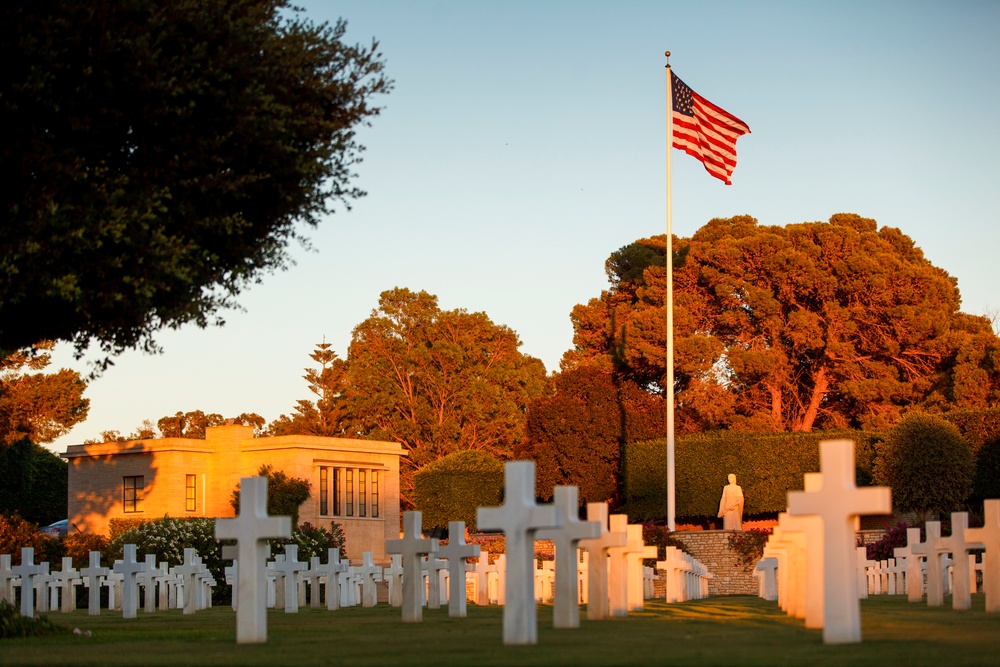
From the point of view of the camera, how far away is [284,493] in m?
50.2

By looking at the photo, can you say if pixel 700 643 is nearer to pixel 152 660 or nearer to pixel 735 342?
pixel 152 660

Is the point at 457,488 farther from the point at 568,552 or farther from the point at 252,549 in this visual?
the point at 252,549

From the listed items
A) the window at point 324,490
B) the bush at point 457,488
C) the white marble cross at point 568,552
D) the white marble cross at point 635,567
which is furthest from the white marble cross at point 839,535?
the bush at point 457,488

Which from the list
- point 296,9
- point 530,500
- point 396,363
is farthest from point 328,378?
point 530,500

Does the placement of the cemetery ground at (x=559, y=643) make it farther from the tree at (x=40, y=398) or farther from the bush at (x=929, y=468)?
the tree at (x=40, y=398)

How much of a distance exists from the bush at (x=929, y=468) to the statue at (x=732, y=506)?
481 cm

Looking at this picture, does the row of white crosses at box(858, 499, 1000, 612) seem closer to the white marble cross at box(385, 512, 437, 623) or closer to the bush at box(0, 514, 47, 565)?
the white marble cross at box(385, 512, 437, 623)

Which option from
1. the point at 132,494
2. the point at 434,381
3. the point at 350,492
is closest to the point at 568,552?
the point at 350,492

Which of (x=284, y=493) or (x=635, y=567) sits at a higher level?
(x=284, y=493)

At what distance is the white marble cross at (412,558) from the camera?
1485cm

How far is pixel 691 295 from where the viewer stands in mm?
61031

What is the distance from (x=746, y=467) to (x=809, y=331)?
1116 centimetres

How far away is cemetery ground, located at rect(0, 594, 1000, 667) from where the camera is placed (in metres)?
9.05

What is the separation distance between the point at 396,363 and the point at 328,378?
824 cm
